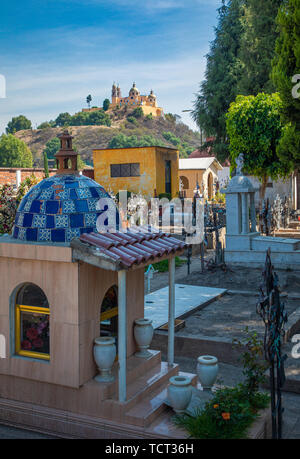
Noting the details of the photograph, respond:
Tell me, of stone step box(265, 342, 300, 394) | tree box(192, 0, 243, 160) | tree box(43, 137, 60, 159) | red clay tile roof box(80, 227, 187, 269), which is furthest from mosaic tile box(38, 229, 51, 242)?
tree box(43, 137, 60, 159)

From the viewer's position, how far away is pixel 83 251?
541 centimetres

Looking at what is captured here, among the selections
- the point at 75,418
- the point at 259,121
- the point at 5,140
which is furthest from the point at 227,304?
the point at 5,140

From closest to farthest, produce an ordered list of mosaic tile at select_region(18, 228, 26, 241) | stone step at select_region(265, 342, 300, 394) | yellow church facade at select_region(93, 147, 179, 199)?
1. mosaic tile at select_region(18, 228, 26, 241)
2. stone step at select_region(265, 342, 300, 394)
3. yellow church facade at select_region(93, 147, 179, 199)

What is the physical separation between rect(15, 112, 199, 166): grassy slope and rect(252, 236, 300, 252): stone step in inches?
3476

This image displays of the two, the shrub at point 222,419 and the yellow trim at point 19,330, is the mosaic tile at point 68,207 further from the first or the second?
the shrub at point 222,419

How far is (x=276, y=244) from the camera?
15211 millimetres

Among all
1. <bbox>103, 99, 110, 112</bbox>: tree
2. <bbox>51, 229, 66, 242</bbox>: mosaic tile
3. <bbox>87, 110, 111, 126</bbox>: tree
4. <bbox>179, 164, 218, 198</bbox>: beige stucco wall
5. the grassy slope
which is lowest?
<bbox>51, 229, 66, 242</bbox>: mosaic tile

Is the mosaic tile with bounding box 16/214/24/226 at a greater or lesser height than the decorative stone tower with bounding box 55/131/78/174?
lesser

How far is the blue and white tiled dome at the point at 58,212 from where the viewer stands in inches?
232

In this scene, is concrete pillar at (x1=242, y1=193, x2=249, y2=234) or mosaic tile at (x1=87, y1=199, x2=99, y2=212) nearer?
mosaic tile at (x1=87, y1=199, x2=99, y2=212)

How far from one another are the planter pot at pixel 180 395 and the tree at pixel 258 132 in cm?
1950

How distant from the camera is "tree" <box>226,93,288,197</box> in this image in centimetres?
2347

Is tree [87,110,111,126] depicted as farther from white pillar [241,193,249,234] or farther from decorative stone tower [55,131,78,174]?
decorative stone tower [55,131,78,174]
